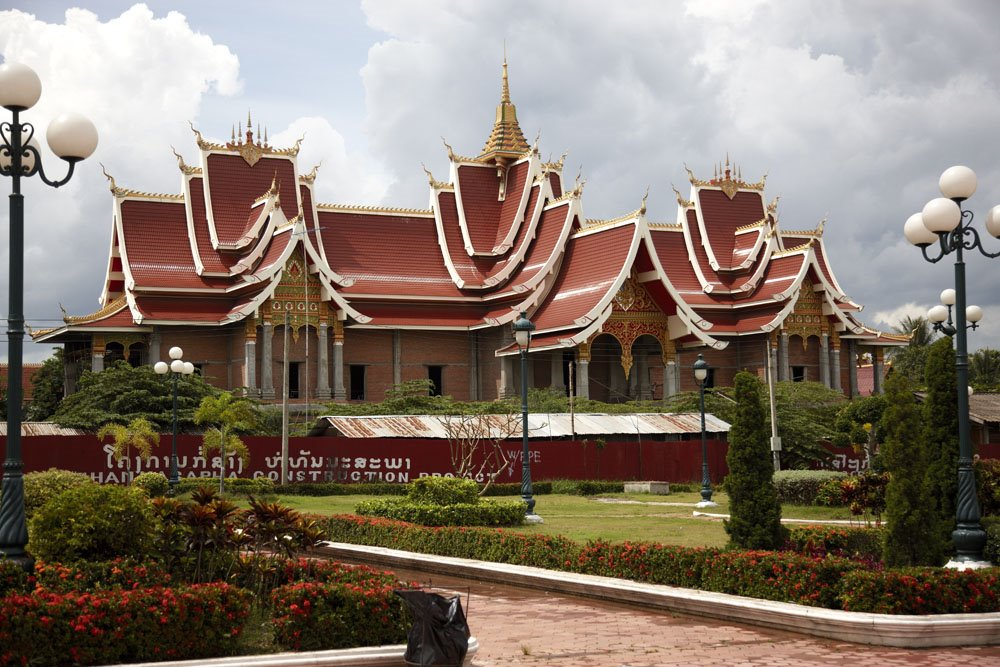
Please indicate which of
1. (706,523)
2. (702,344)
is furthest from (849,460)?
(706,523)

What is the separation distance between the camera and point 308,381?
4041 cm

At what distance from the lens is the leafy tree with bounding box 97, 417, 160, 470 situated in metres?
28.0

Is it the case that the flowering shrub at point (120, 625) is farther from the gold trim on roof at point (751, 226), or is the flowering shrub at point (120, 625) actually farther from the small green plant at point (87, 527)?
the gold trim on roof at point (751, 226)

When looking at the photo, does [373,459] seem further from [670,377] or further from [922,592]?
[922,592]

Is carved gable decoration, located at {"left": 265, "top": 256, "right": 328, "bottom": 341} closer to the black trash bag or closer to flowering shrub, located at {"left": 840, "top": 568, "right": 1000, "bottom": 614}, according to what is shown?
flowering shrub, located at {"left": 840, "top": 568, "right": 1000, "bottom": 614}

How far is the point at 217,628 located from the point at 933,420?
28.3ft

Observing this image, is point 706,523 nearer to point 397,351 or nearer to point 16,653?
point 16,653

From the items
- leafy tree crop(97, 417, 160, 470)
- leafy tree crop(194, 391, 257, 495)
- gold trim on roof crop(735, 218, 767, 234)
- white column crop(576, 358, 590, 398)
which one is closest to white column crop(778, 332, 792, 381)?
gold trim on roof crop(735, 218, 767, 234)

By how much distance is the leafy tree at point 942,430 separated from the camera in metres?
13.3

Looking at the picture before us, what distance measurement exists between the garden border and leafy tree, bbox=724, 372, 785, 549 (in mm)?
1326

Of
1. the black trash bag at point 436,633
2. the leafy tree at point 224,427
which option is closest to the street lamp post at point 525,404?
the leafy tree at point 224,427

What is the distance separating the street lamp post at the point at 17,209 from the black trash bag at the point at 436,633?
120 inches

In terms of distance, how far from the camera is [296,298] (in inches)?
1609

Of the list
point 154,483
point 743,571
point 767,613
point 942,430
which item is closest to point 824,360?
point 154,483
